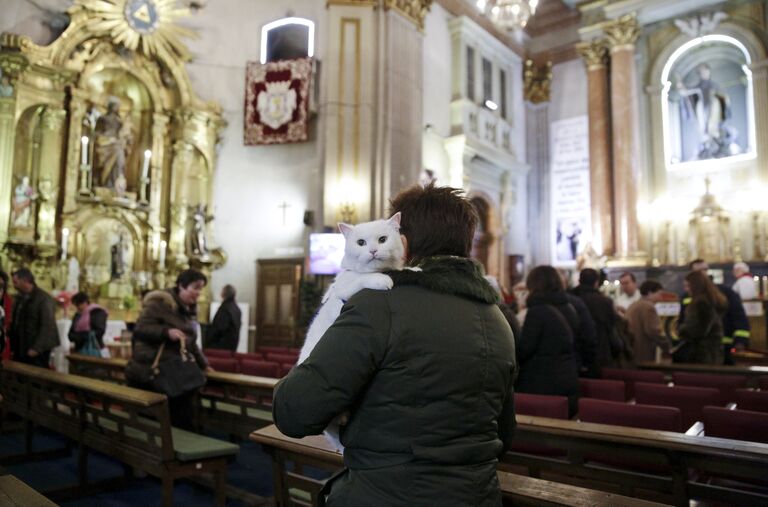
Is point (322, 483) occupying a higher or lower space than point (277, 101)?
lower

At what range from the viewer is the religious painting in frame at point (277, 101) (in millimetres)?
11703

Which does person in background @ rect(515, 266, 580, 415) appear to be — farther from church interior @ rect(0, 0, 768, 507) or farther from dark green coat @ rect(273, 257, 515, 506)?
dark green coat @ rect(273, 257, 515, 506)

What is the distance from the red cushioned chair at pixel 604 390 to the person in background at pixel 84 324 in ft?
18.2

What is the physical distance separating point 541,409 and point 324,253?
776 centimetres

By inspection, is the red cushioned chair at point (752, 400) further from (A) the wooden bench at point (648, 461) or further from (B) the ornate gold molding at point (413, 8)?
(B) the ornate gold molding at point (413, 8)

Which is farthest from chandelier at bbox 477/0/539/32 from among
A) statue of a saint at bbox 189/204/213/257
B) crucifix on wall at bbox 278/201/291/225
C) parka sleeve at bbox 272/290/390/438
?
parka sleeve at bbox 272/290/390/438

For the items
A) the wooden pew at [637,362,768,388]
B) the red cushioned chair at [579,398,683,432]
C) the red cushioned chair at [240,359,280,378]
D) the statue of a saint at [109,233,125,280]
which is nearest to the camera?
the red cushioned chair at [579,398,683,432]

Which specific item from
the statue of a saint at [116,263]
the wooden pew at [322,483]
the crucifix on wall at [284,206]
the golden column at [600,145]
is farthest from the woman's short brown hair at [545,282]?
the golden column at [600,145]

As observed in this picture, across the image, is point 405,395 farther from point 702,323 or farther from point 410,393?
point 702,323

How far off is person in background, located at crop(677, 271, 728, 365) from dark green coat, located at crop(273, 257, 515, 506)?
452 centimetres

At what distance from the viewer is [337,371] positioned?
1.38m

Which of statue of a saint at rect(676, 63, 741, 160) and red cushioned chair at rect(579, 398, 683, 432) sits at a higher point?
statue of a saint at rect(676, 63, 741, 160)

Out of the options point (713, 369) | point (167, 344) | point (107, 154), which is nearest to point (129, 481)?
point (167, 344)

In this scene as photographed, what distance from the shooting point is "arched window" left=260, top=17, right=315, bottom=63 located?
12.6 meters
